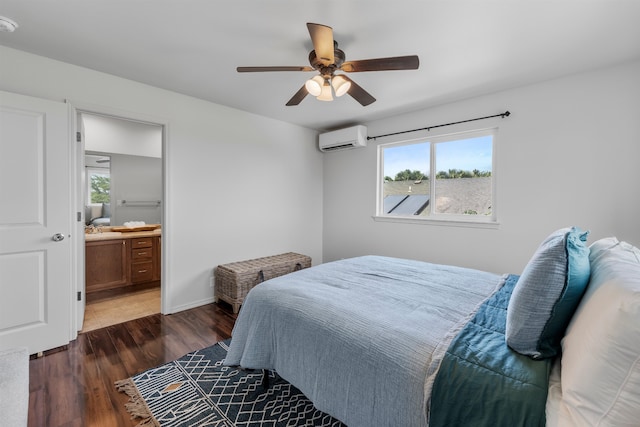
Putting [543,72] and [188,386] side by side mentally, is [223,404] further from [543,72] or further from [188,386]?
[543,72]

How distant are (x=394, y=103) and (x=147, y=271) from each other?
4.02 m

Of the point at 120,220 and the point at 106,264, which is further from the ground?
the point at 120,220

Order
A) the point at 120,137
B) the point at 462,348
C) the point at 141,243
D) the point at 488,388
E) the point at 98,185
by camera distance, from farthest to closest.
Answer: the point at 98,185
the point at 120,137
the point at 141,243
the point at 462,348
the point at 488,388

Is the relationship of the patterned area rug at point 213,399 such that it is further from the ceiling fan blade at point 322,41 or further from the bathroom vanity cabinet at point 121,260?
the bathroom vanity cabinet at point 121,260

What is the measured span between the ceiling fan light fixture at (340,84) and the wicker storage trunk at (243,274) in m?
2.10

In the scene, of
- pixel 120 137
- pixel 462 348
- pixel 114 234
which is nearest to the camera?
pixel 462 348

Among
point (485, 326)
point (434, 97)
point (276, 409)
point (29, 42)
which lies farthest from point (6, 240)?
point (434, 97)

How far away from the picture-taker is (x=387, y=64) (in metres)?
1.79

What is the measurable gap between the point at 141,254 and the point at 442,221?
4.05 meters

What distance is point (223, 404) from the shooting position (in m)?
1.67

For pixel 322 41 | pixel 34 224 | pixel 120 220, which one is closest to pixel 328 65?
pixel 322 41

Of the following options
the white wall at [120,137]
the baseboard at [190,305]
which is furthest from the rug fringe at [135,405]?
the white wall at [120,137]

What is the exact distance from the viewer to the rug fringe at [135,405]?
1540 mm

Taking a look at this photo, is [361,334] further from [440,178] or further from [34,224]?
[440,178]
